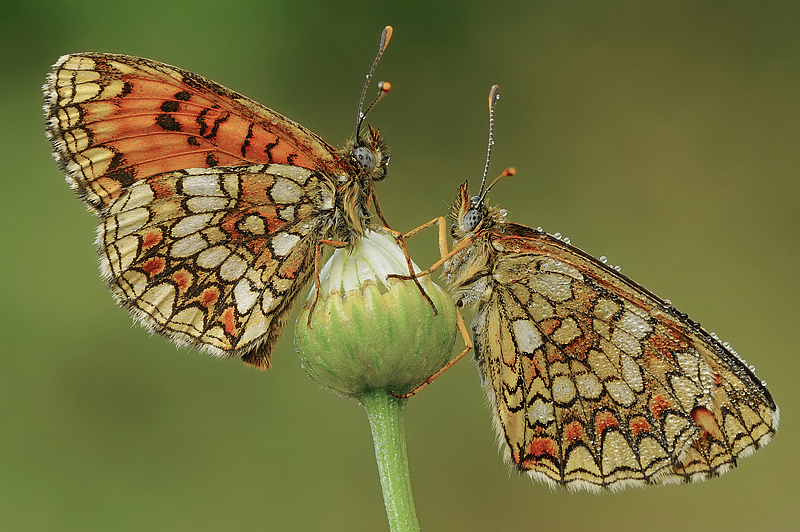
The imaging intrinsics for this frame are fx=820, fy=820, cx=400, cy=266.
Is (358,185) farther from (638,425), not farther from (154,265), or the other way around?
(638,425)

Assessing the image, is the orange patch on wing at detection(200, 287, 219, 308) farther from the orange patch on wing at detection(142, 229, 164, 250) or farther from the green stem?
the green stem

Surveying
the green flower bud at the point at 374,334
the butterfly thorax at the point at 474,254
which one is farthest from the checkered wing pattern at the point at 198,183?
the butterfly thorax at the point at 474,254

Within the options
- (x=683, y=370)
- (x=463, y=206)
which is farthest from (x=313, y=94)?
(x=683, y=370)

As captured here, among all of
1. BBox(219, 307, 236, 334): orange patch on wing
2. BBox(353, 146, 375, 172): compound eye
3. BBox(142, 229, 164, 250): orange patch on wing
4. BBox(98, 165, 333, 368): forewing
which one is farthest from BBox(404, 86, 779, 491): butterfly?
BBox(142, 229, 164, 250): orange patch on wing

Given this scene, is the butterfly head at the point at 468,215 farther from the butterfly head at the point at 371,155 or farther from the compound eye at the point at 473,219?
the butterfly head at the point at 371,155

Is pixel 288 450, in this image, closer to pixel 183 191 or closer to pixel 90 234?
pixel 90 234

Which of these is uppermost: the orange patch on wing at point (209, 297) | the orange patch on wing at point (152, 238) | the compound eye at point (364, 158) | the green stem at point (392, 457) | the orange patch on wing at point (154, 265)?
the compound eye at point (364, 158)
